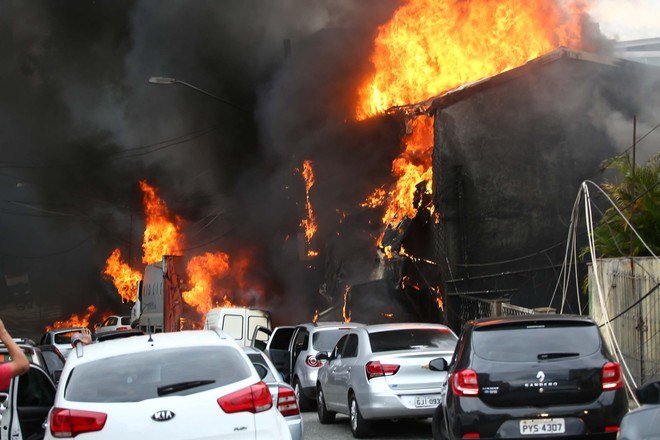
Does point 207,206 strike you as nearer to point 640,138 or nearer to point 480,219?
point 480,219

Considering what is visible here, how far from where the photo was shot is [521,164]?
2464 centimetres

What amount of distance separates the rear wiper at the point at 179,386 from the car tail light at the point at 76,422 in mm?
422

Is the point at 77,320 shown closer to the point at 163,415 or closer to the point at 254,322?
the point at 254,322

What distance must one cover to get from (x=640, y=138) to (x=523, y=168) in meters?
2.88

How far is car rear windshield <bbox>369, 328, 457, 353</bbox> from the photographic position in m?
13.2

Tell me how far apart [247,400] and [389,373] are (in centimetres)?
570

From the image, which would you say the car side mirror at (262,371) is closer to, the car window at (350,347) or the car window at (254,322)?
the car window at (350,347)

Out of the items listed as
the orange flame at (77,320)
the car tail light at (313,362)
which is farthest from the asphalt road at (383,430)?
the orange flame at (77,320)

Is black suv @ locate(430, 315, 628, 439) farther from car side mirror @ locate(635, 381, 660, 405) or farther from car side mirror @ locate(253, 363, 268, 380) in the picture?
car side mirror @ locate(635, 381, 660, 405)

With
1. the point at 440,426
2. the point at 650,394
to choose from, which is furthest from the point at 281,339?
the point at 650,394

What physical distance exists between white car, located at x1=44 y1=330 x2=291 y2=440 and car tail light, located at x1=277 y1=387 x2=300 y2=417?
7.99 feet

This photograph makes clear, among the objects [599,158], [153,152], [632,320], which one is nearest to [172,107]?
[153,152]

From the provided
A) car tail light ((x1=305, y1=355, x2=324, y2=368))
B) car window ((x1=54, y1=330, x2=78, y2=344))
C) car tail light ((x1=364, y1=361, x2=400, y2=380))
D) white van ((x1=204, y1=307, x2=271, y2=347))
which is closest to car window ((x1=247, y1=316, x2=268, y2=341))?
white van ((x1=204, y1=307, x2=271, y2=347))

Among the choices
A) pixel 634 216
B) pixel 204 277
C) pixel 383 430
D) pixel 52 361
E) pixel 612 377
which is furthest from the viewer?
pixel 204 277
